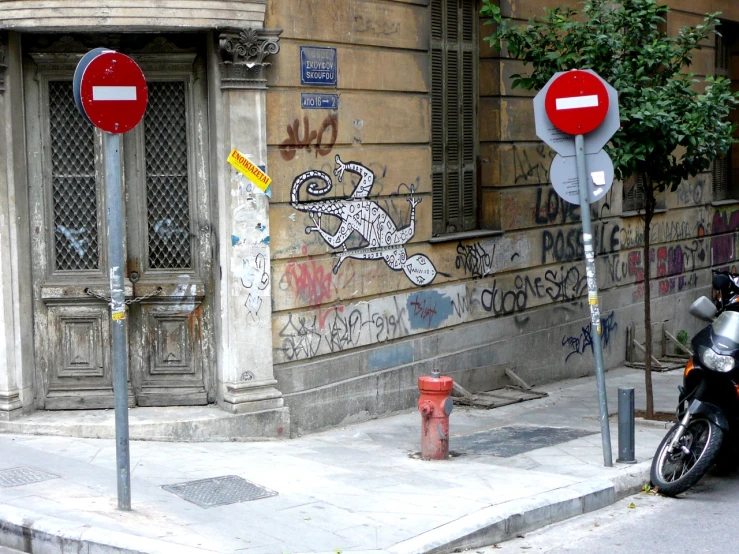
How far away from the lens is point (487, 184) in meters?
11.8

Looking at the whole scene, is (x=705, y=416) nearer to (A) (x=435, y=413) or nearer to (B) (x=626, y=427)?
(B) (x=626, y=427)

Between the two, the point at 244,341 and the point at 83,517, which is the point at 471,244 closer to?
the point at 244,341

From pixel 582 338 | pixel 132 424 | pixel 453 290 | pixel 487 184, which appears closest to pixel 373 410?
pixel 453 290

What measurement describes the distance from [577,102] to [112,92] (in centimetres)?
367

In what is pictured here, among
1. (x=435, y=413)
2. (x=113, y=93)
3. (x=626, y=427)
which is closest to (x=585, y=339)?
(x=626, y=427)

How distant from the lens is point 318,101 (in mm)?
9336

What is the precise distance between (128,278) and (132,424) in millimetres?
1350

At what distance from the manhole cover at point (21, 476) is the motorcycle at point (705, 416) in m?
4.58

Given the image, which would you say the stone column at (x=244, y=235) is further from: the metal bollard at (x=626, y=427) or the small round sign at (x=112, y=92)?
the metal bollard at (x=626, y=427)

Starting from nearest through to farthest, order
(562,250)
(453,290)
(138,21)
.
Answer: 1. (138,21)
2. (453,290)
3. (562,250)

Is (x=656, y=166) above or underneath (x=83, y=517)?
above

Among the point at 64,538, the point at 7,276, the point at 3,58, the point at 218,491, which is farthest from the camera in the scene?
the point at 7,276

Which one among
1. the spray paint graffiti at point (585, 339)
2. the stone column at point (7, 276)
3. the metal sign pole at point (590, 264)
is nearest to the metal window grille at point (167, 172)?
the stone column at point (7, 276)

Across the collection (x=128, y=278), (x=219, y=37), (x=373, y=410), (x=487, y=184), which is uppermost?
(x=219, y=37)
